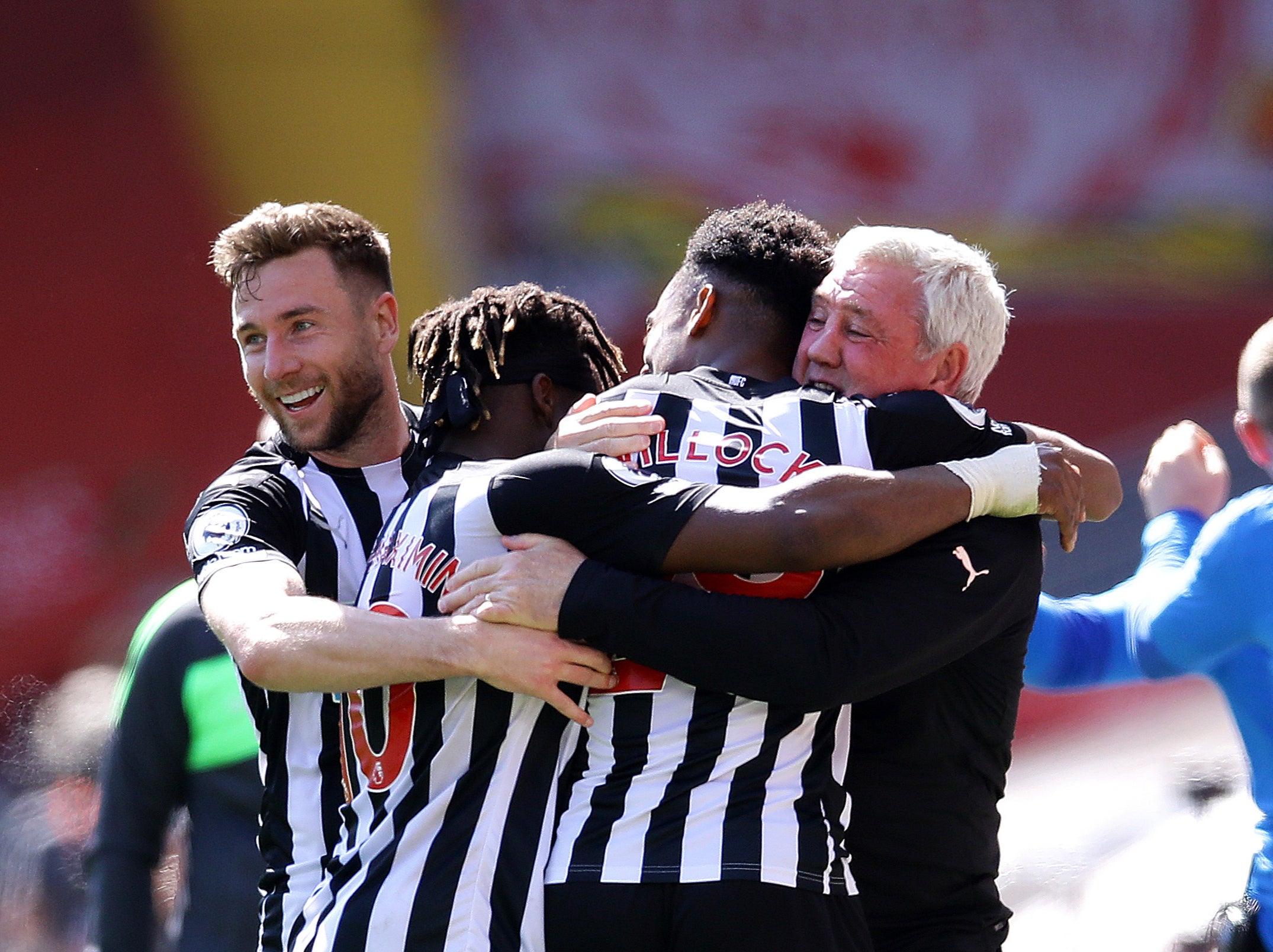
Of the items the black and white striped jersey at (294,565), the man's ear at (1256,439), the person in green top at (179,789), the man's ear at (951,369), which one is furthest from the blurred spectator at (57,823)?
the man's ear at (1256,439)

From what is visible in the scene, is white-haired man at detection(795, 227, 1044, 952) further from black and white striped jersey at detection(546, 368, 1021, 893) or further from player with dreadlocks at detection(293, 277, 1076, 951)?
player with dreadlocks at detection(293, 277, 1076, 951)

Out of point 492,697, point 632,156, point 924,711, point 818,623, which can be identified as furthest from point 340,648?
point 632,156

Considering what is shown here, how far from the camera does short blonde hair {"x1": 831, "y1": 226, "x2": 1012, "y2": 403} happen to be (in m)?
2.08

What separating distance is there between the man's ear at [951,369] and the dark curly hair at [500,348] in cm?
50

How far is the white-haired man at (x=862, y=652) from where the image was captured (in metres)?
1.71

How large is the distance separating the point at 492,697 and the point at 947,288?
2.95 feet

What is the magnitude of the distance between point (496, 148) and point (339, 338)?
3.96 m

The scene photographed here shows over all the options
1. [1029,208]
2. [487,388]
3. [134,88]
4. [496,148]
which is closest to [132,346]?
[134,88]

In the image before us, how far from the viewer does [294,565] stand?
2068 mm

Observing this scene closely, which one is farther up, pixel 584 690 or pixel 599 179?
pixel 599 179

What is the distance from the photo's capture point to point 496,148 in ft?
20.4

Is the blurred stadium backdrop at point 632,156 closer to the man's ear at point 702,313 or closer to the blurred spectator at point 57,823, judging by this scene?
the blurred spectator at point 57,823

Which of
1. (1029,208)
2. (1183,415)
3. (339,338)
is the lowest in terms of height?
(339,338)

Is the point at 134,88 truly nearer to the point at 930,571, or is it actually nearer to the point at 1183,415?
the point at 1183,415
